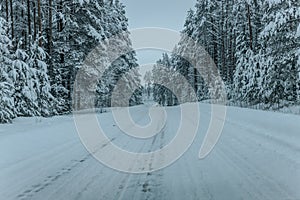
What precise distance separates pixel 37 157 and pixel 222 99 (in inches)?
1179

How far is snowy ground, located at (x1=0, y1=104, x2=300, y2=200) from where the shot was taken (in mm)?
5027

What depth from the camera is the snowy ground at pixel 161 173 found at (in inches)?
198

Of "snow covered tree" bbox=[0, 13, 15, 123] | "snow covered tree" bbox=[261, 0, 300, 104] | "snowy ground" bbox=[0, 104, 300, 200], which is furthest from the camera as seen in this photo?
"snow covered tree" bbox=[261, 0, 300, 104]

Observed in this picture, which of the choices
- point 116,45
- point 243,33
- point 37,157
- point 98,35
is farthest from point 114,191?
point 116,45

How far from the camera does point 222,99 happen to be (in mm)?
35688

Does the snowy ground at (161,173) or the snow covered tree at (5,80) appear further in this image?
the snow covered tree at (5,80)

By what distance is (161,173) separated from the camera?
6348 millimetres

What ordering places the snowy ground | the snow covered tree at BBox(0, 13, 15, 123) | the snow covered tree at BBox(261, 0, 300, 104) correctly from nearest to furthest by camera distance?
the snowy ground, the snow covered tree at BBox(0, 13, 15, 123), the snow covered tree at BBox(261, 0, 300, 104)

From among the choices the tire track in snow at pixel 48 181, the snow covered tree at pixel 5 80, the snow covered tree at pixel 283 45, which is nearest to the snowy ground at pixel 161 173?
the tire track in snow at pixel 48 181

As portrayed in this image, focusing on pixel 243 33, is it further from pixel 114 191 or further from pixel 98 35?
pixel 114 191

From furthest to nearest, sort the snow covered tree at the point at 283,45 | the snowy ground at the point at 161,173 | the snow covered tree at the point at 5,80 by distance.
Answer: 1. the snow covered tree at the point at 283,45
2. the snow covered tree at the point at 5,80
3. the snowy ground at the point at 161,173

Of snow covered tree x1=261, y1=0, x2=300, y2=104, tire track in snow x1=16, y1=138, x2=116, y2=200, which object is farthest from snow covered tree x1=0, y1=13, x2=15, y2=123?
snow covered tree x1=261, y1=0, x2=300, y2=104

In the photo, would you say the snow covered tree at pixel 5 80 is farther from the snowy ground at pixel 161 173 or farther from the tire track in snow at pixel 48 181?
the tire track in snow at pixel 48 181

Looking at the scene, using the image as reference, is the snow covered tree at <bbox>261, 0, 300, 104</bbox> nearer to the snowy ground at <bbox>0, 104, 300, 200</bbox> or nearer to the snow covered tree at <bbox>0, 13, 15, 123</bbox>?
the snowy ground at <bbox>0, 104, 300, 200</bbox>
